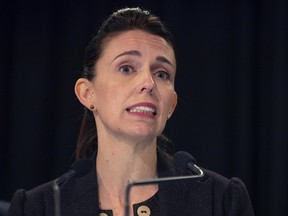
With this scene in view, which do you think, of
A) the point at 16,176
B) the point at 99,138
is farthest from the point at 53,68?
the point at 99,138

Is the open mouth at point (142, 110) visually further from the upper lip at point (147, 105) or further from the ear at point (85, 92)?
the ear at point (85, 92)

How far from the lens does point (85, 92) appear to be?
1584 millimetres

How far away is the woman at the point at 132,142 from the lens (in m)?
1.41

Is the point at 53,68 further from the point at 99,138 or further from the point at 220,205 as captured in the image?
the point at 220,205

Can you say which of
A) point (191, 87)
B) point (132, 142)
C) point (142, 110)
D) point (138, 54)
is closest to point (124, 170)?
point (132, 142)

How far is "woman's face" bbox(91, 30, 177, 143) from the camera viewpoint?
54.7 inches

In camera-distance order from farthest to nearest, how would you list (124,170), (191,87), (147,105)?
(191,87) → (124,170) → (147,105)

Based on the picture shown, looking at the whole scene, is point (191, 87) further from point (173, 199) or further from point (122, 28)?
point (173, 199)

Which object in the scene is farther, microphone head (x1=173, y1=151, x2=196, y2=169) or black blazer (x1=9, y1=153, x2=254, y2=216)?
black blazer (x1=9, y1=153, x2=254, y2=216)

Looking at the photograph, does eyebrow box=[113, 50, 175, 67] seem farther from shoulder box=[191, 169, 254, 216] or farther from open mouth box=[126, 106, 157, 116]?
shoulder box=[191, 169, 254, 216]

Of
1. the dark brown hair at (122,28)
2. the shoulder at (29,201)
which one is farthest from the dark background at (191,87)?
the shoulder at (29,201)

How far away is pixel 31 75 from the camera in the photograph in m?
2.55

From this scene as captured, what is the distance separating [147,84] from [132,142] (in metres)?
0.17

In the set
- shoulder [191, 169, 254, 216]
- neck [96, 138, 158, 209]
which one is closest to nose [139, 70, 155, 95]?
neck [96, 138, 158, 209]
